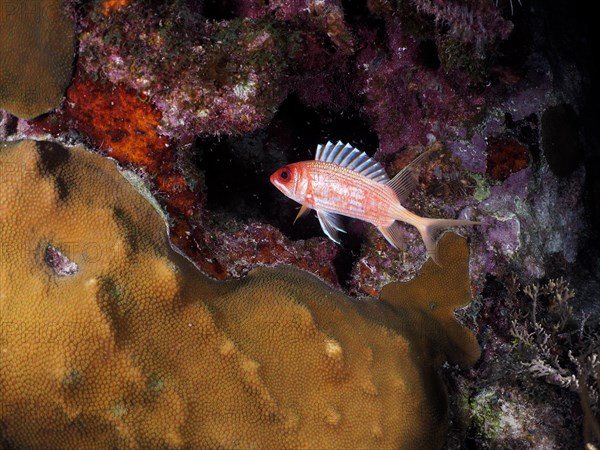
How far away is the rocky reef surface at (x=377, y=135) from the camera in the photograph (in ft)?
10.8

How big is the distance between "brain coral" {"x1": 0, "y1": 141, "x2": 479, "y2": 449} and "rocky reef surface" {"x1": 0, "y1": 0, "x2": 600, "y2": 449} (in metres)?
0.23

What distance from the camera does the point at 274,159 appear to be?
5418 mm

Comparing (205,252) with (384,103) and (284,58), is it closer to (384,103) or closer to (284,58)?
(284,58)

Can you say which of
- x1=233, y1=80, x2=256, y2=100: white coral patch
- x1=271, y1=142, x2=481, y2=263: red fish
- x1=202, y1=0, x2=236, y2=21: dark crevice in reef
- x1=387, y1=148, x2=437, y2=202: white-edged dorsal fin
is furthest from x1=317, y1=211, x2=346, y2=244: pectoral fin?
x1=202, y1=0, x2=236, y2=21: dark crevice in reef

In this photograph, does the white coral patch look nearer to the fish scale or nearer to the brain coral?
the fish scale

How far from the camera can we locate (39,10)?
10.3 feet

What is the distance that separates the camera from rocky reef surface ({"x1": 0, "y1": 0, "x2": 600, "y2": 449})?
10.8ft

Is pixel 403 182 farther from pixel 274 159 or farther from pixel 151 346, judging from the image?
pixel 274 159

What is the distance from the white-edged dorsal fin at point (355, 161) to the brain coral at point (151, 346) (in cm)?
102

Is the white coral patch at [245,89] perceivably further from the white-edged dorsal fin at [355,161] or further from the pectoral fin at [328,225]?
the pectoral fin at [328,225]

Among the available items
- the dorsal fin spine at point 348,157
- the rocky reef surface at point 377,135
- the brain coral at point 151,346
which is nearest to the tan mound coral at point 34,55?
the rocky reef surface at point 377,135

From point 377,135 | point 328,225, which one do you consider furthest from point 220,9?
point 328,225

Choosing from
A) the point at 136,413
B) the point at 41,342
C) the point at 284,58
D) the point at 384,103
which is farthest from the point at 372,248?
the point at 41,342

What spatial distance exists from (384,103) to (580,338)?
294 cm
